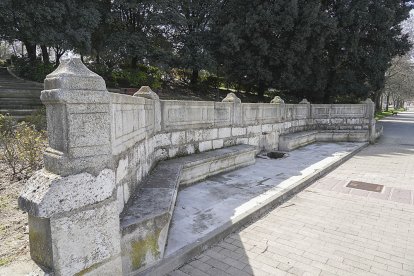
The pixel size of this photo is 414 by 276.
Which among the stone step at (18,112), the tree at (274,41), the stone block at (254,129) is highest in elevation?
the tree at (274,41)

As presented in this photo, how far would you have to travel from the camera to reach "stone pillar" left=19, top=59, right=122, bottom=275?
216 centimetres

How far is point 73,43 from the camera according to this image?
1405 centimetres

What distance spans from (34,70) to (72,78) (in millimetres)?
17218

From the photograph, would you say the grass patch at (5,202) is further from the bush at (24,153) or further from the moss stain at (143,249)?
the moss stain at (143,249)

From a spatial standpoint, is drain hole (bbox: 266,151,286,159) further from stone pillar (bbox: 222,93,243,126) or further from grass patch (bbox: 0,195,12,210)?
grass patch (bbox: 0,195,12,210)

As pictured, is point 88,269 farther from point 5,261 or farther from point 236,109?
point 236,109

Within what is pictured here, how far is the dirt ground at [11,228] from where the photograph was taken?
2.50 metres

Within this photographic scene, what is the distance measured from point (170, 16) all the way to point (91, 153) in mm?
16047

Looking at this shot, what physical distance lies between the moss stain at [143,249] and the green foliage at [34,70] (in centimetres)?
1578

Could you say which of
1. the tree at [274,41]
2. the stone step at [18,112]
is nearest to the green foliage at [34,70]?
the stone step at [18,112]

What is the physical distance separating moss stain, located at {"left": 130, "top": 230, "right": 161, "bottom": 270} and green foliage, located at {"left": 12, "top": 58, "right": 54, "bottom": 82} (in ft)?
51.8

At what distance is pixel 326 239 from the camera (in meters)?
3.80

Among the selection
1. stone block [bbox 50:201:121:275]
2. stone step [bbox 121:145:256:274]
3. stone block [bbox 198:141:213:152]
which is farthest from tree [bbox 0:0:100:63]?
stone block [bbox 50:201:121:275]

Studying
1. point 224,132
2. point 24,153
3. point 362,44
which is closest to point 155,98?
Answer: point 24,153
